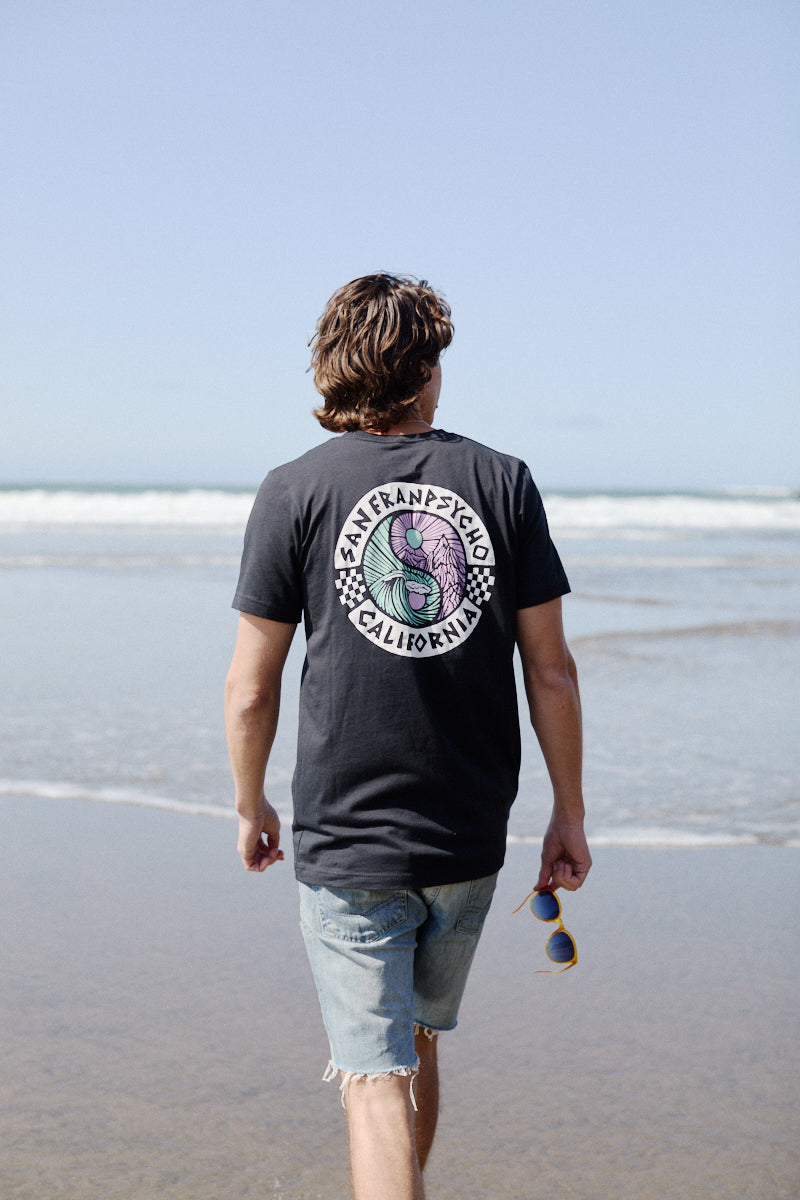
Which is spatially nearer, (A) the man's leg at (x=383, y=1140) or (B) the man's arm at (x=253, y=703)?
(A) the man's leg at (x=383, y=1140)

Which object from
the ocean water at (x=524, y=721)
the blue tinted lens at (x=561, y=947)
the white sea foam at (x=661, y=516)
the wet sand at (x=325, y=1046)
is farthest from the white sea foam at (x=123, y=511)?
the blue tinted lens at (x=561, y=947)

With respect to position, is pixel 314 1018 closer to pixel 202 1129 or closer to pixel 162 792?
pixel 202 1129

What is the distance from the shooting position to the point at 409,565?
180 cm

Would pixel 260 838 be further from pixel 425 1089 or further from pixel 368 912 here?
pixel 425 1089

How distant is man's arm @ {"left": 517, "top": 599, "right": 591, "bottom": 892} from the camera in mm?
1913

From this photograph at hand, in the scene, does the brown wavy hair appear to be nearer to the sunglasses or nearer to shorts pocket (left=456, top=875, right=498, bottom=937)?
shorts pocket (left=456, top=875, right=498, bottom=937)

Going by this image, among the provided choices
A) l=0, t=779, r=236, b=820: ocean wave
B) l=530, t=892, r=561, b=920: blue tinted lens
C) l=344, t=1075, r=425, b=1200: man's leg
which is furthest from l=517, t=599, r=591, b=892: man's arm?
l=0, t=779, r=236, b=820: ocean wave

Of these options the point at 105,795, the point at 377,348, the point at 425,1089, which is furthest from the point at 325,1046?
the point at 105,795

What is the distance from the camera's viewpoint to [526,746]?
575 centimetres

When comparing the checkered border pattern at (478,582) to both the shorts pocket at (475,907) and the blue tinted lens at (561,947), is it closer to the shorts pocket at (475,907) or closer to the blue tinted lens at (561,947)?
the shorts pocket at (475,907)

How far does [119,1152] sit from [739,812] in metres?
3.22

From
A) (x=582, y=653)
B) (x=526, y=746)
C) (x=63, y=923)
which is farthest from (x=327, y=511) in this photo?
(x=582, y=653)

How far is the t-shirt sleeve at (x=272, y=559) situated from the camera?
180 centimetres

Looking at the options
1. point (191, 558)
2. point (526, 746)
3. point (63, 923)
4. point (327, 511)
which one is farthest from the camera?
point (191, 558)
